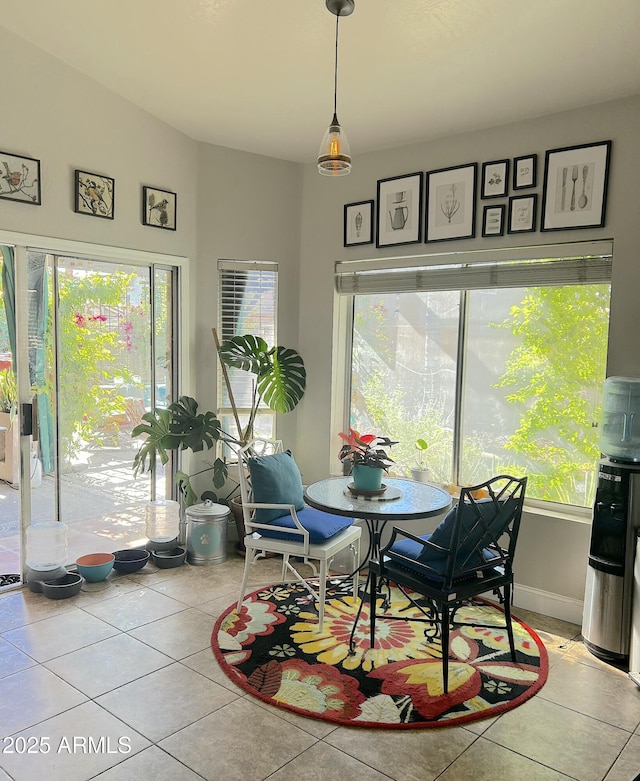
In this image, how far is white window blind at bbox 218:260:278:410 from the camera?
183 inches

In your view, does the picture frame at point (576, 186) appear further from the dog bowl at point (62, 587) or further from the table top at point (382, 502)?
the dog bowl at point (62, 587)

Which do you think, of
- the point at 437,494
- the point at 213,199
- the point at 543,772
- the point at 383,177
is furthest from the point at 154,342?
the point at 543,772

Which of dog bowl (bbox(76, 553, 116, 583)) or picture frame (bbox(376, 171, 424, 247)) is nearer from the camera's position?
dog bowl (bbox(76, 553, 116, 583))

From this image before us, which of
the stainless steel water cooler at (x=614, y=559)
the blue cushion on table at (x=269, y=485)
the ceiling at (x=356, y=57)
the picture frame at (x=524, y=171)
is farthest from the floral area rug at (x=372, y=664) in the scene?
the ceiling at (x=356, y=57)

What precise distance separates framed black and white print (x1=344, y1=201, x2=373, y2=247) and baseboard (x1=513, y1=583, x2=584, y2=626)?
2458mm

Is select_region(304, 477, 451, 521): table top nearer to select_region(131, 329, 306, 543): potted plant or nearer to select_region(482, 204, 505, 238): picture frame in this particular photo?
select_region(131, 329, 306, 543): potted plant

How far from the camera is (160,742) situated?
2.34 metres

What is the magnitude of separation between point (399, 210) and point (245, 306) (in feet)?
4.40

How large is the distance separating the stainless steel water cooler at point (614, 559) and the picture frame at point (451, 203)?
5.38 ft

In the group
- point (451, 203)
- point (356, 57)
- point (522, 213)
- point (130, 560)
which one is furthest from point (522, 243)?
point (130, 560)

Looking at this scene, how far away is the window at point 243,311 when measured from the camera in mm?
4637

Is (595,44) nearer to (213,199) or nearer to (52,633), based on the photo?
(213,199)

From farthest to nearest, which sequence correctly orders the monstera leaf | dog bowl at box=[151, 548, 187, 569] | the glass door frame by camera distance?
the monstera leaf
dog bowl at box=[151, 548, 187, 569]
the glass door frame

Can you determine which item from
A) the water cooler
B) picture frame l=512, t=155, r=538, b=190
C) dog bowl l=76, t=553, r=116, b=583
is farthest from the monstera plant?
the water cooler
